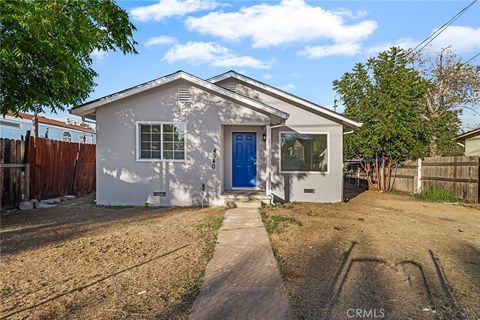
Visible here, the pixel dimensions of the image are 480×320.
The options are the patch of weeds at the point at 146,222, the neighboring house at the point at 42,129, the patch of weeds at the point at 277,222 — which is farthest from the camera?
the neighboring house at the point at 42,129

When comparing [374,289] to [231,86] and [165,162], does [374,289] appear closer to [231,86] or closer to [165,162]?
[165,162]

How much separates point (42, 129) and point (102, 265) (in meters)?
21.9

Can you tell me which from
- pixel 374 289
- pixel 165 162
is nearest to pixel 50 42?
pixel 165 162

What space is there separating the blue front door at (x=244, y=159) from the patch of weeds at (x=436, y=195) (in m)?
7.50

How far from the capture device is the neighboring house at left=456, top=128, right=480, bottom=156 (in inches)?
672


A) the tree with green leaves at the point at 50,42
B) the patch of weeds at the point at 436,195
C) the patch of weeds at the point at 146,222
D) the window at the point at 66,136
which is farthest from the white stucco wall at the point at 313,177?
the window at the point at 66,136

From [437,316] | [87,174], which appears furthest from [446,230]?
[87,174]

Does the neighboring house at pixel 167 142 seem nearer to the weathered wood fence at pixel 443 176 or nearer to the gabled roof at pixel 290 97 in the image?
the gabled roof at pixel 290 97

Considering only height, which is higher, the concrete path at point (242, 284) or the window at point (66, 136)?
the window at point (66, 136)

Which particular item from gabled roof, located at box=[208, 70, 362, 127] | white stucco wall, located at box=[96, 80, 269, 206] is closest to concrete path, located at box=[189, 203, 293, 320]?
white stucco wall, located at box=[96, 80, 269, 206]

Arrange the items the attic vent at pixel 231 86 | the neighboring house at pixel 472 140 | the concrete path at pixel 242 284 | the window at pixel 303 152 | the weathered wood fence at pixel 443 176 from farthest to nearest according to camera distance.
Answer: the neighboring house at pixel 472 140 → the attic vent at pixel 231 86 → the weathered wood fence at pixel 443 176 → the window at pixel 303 152 → the concrete path at pixel 242 284

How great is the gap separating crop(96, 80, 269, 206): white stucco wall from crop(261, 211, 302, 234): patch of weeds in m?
2.66

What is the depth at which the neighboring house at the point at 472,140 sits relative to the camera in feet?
56.0

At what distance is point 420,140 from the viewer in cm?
1598
